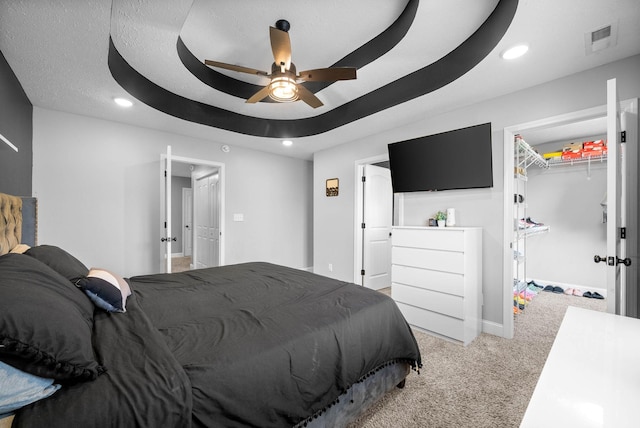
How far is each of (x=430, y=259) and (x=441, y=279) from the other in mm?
224

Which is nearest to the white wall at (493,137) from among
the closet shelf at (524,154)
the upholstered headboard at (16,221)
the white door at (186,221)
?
the closet shelf at (524,154)

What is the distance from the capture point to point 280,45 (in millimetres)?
1835

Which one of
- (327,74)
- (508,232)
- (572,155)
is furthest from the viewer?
(572,155)

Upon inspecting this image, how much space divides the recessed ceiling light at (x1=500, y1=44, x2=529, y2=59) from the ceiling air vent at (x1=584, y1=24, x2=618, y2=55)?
35 centimetres

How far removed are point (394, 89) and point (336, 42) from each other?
893 millimetres

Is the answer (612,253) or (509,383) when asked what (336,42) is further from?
(509,383)

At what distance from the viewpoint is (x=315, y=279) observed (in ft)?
7.36

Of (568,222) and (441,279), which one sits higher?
(568,222)

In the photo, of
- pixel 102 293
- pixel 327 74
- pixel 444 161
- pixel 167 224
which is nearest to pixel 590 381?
pixel 102 293

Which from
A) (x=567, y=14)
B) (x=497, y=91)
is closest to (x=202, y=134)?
A: (x=497, y=91)

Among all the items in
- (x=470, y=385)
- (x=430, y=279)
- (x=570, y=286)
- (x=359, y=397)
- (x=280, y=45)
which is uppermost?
(x=280, y=45)

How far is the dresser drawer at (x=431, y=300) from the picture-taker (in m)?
2.70

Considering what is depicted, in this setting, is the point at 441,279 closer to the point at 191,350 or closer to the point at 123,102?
the point at 191,350

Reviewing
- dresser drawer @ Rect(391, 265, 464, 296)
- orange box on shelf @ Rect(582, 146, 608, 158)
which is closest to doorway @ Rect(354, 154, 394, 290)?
dresser drawer @ Rect(391, 265, 464, 296)
